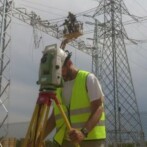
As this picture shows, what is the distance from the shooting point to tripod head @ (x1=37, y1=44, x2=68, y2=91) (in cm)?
248

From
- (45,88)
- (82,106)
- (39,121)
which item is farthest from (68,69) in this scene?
(39,121)

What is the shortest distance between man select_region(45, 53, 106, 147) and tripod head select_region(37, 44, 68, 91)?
0.23 meters

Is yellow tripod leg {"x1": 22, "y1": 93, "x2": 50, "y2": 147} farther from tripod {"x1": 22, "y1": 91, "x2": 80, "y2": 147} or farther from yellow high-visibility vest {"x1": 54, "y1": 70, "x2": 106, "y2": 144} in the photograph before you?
yellow high-visibility vest {"x1": 54, "y1": 70, "x2": 106, "y2": 144}

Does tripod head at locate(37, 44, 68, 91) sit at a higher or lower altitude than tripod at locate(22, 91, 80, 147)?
higher

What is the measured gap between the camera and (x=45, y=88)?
8.48 feet

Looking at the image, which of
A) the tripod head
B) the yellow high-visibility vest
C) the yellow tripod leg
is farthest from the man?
the yellow tripod leg

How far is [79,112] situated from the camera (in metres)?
3.04

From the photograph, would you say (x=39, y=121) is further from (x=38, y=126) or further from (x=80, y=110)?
(x=80, y=110)

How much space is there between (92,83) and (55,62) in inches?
22.7

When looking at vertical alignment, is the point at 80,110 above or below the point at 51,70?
below

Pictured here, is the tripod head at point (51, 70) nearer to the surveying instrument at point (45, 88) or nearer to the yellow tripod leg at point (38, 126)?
the surveying instrument at point (45, 88)

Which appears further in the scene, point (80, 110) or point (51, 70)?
point (80, 110)

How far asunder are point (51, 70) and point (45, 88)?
170 millimetres

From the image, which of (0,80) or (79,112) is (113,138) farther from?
(79,112)
